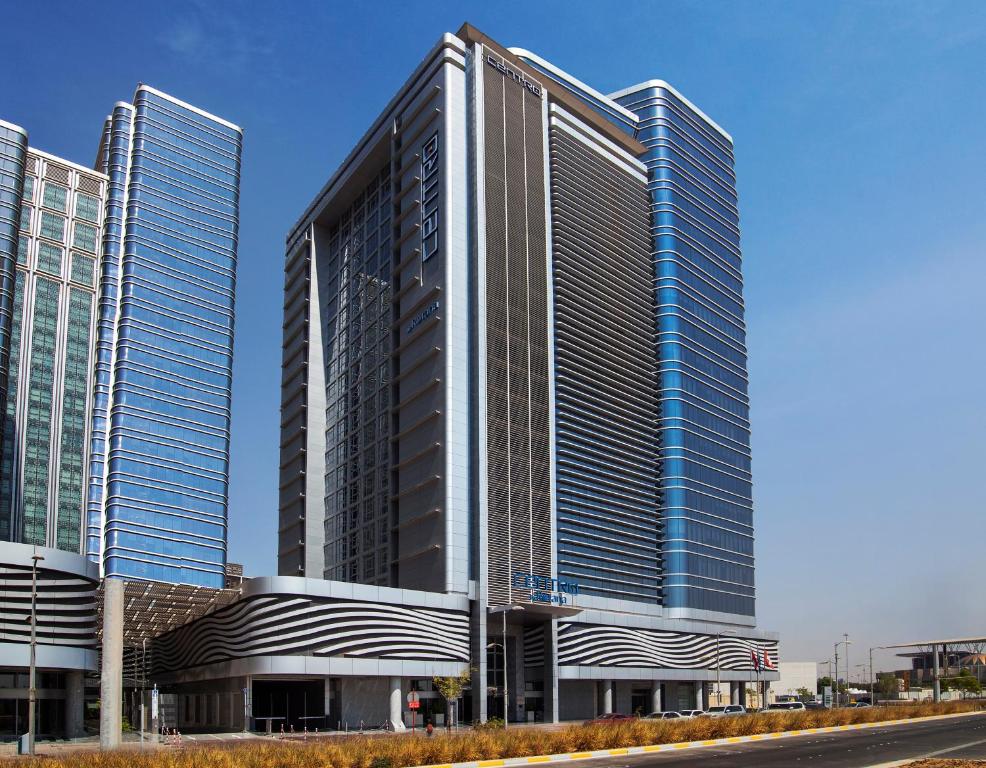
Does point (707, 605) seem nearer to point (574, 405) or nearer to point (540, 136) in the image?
point (574, 405)

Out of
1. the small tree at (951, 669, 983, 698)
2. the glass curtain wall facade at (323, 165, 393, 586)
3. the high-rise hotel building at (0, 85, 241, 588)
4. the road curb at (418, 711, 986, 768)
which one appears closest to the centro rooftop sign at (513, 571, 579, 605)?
the glass curtain wall facade at (323, 165, 393, 586)

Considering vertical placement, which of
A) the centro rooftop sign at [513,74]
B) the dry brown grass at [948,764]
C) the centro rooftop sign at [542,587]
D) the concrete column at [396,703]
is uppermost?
the centro rooftop sign at [513,74]

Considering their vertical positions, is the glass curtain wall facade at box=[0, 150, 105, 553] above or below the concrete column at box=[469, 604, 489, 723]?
above

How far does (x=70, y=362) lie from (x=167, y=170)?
112 feet

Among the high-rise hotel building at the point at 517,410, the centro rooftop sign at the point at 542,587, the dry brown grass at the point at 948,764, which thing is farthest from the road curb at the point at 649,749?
the high-rise hotel building at the point at 517,410

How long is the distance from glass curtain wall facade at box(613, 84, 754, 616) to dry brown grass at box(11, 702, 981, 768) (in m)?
62.5

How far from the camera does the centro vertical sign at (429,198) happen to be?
356 feet

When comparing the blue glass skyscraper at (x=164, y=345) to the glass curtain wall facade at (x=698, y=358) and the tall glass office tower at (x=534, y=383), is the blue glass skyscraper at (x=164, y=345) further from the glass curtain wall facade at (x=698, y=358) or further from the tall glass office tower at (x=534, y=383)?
the glass curtain wall facade at (x=698, y=358)

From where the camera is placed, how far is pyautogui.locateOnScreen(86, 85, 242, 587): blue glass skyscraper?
148 m

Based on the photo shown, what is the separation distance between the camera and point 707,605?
131000 mm

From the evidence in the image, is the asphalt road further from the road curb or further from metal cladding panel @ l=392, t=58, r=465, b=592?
metal cladding panel @ l=392, t=58, r=465, b=592

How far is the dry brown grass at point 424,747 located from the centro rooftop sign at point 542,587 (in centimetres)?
3542

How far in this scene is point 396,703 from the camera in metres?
89.8

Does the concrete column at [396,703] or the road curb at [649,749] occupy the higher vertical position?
the road curb at [649,749]
